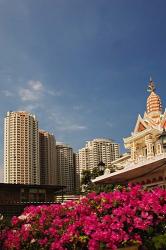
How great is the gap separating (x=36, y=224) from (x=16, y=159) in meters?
49.4

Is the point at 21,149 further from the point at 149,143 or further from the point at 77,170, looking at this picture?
the point at 149,143

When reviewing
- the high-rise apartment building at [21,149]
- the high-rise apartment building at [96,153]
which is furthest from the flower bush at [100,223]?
the high-rise apartment building at [96,153]

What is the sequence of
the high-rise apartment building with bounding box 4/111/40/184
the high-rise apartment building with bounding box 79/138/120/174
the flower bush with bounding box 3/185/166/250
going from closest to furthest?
1. the flower bush with bounding box 3/185/166/250
2. the high-rise apartment building with bounding box 4/111/40/184
3. the high-rise apartment building with bounding box 79/138/120/174

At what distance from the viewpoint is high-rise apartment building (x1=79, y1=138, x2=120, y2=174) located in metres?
62.4

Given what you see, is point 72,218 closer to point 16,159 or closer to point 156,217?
point 156,217

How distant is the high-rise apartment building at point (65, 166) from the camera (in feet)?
197

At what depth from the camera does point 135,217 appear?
19.4 ft

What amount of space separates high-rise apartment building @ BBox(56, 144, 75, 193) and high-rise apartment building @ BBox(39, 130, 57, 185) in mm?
1165

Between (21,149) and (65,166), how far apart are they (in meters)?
9.07

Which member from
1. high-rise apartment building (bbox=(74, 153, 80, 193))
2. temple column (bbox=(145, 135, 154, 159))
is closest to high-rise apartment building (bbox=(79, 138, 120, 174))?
high-rise apartment building (bbox=(74, 153, 80, 193))

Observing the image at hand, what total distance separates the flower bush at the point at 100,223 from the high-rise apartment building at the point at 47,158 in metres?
50.5

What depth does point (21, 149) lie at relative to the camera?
56.6m

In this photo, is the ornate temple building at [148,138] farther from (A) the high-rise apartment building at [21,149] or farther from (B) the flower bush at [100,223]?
(A) the high-rise apartment building at [21,149]

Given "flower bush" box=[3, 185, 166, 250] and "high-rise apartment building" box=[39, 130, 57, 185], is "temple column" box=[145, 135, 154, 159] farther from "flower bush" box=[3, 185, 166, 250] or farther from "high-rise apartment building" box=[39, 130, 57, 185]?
"high-rise apartment building" box=[39, 130, 57, 185]
